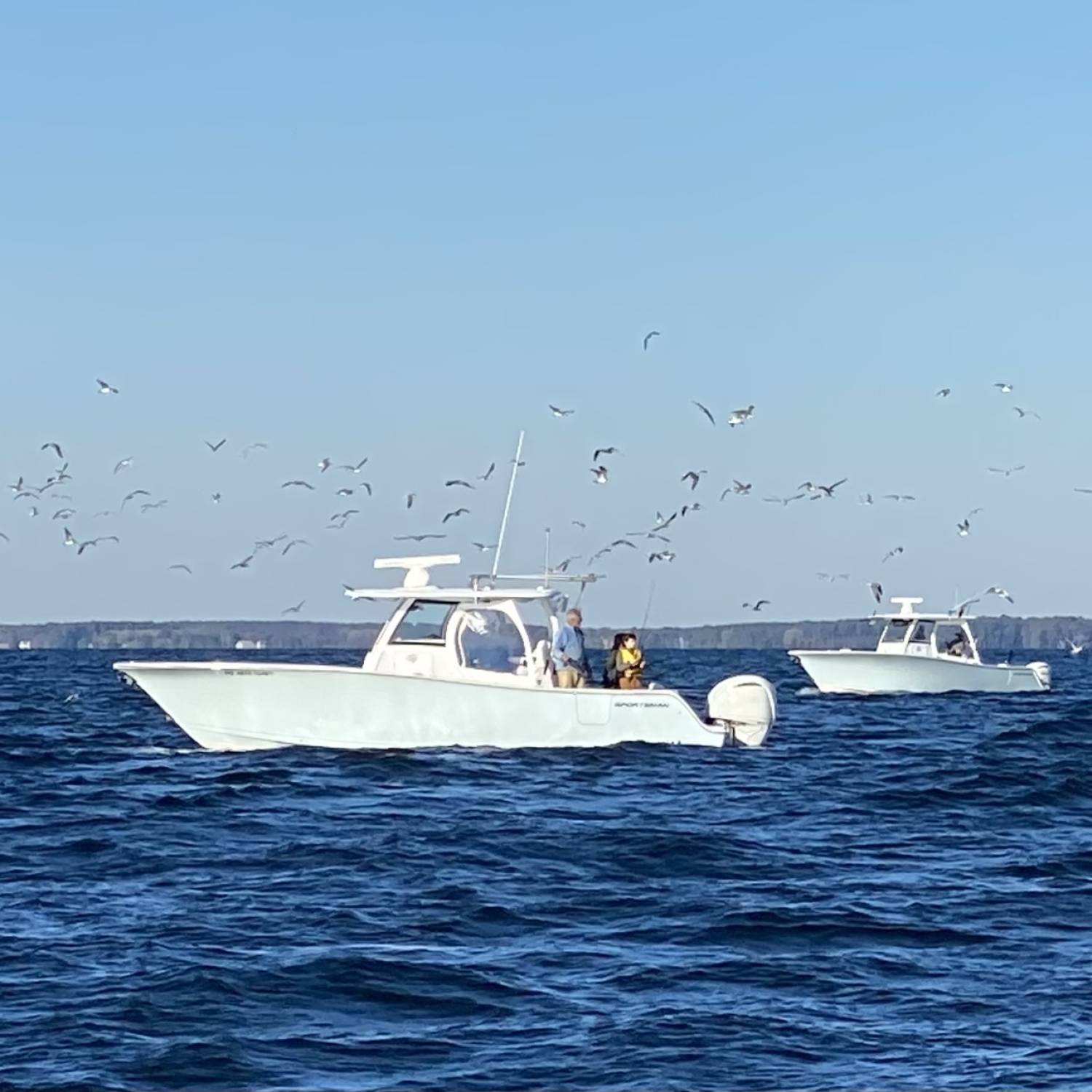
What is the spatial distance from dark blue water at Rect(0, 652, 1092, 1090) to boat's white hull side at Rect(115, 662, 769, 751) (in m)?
0.48

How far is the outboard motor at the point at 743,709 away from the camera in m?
28.8

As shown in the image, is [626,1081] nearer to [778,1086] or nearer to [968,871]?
[778,1086]

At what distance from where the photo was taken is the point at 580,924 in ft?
47.4

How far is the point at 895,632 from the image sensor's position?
184 feet

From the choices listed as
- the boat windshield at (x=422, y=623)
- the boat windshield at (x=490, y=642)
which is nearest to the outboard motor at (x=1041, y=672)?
the boat windshield at (x=490, y=642)

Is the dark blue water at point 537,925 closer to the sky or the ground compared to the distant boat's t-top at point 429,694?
closer to the ground

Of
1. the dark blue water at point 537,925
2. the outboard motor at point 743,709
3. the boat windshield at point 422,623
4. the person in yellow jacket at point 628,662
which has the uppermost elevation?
the boat windshield at point 422,623

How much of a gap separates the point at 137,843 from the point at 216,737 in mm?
8102

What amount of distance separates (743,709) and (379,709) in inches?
232

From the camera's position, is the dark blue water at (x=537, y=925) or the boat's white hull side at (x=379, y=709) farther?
the boat's white hull side at (x=379, y=709)

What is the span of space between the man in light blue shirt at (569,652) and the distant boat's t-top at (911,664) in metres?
27.5

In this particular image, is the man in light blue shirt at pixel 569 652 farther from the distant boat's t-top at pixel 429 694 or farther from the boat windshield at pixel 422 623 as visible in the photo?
the boat windshield at pixel 422 623

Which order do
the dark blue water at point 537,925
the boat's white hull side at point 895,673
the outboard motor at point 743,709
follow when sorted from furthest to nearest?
the boat's white hull side at point 895,673, the outboard motor at point 743,709, the dark blue water at point 537,925

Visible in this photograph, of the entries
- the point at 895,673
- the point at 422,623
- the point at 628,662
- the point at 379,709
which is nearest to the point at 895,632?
the point at 895,673
